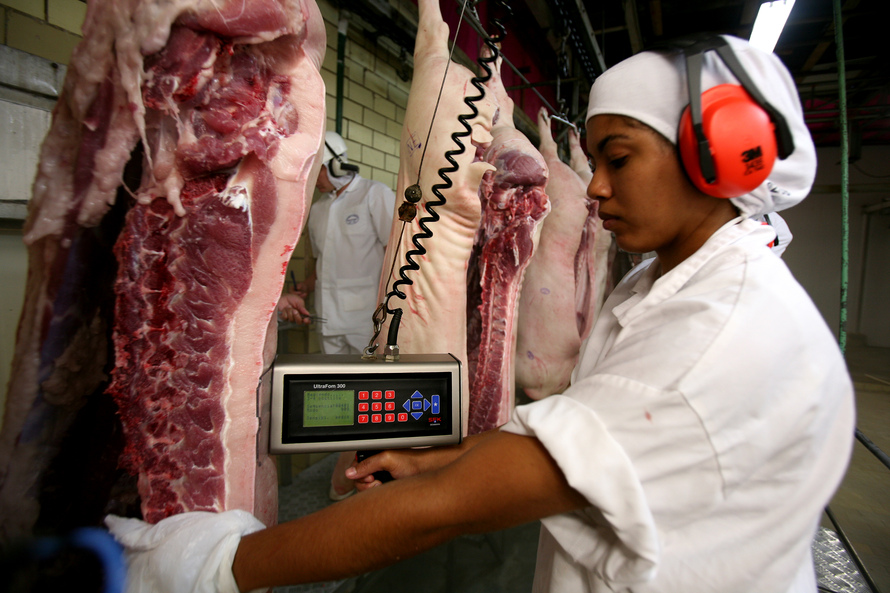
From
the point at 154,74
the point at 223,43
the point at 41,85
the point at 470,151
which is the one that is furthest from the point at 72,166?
the point at 470,151

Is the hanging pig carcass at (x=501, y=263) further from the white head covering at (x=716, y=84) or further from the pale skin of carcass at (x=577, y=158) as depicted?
the pale skin of carcass at (x=577, y=158)

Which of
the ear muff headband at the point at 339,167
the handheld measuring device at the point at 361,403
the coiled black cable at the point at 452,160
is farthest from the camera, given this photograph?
the ear muff headband at the point at 339,167

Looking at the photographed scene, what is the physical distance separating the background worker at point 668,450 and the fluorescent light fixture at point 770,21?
1.62 metres

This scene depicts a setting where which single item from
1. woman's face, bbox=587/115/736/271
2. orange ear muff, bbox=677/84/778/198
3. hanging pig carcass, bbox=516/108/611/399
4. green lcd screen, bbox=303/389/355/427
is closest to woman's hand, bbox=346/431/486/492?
green lcd screen, bbox=303/389/355/427

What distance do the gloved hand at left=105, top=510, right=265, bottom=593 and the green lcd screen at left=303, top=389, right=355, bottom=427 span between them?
22cm

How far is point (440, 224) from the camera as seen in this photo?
4.06 ft

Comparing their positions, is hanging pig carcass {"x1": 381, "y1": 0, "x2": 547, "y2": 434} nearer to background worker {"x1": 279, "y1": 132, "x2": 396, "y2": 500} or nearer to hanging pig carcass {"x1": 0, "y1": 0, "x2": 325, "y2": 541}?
hanging pig carcass {"x1": 0, "y1": 0, "x2": 325, "y2": 541}

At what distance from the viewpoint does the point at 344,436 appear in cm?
75

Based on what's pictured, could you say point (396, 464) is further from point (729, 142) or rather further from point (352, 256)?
point (352, 256)

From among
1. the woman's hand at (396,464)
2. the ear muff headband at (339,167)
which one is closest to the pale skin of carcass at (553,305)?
the woman's hand at (396,464)

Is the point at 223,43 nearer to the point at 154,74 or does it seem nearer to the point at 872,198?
the point at 154,74

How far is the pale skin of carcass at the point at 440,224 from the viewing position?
1209 mm

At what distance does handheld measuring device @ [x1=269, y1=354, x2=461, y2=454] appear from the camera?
0.73 metres

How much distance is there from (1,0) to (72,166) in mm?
1006
